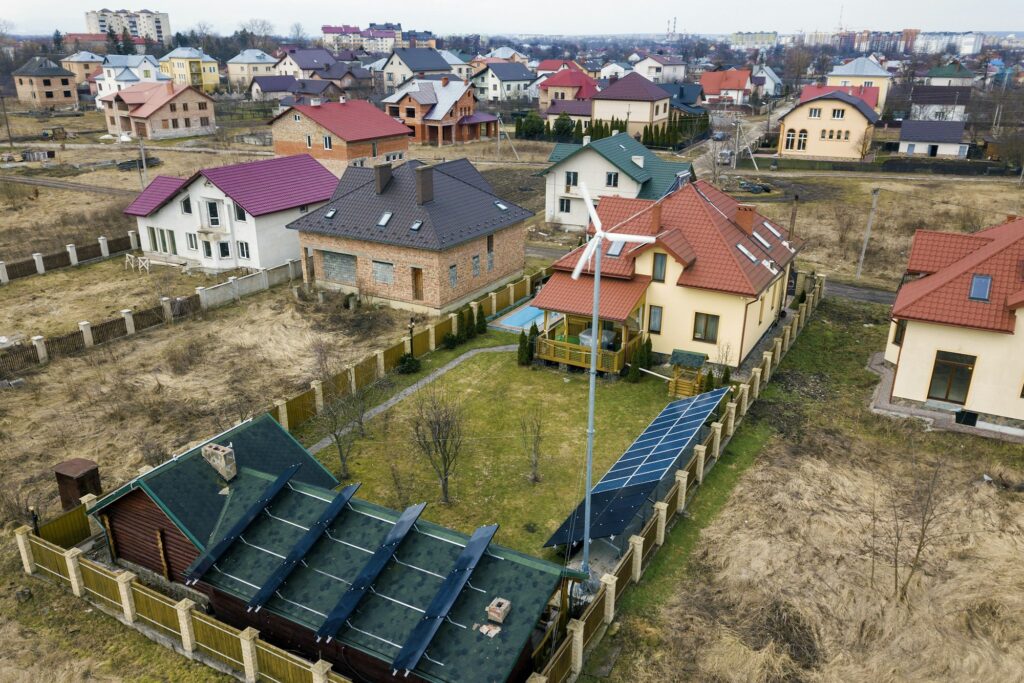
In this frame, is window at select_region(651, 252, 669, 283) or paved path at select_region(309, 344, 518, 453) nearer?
paved path at select_region(309, 344, 518, 453)

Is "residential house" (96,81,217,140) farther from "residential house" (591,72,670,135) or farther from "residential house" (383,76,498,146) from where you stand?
"residential house" (591,72,670,135)

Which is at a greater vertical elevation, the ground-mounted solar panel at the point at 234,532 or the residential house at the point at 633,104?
the residential house at the point at 633,104

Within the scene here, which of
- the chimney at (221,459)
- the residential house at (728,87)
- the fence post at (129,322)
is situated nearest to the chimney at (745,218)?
the chimney at (221,459)

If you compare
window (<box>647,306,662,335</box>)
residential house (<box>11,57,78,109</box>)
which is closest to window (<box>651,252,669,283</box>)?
window (<box>647,306,662,335</box>)

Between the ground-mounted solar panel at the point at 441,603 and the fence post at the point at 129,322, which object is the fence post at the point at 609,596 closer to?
the ground-mounted solar panel at the point at 441,603

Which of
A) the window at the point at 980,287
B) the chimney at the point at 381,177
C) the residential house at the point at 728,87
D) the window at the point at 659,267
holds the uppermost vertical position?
the residential house at the point at 728,87

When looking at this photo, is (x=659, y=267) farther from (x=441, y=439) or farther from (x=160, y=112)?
(x=160, y=112)

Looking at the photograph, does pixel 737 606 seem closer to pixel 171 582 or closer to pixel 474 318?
pixel 171 582
